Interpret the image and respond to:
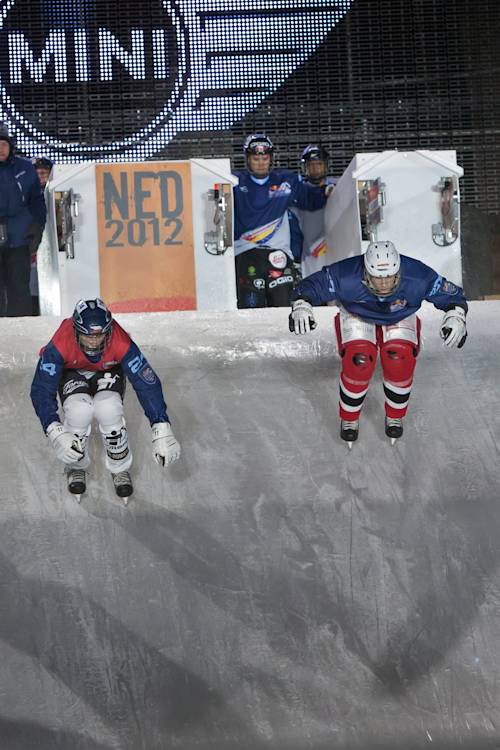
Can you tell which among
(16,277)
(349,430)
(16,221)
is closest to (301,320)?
(349,430)

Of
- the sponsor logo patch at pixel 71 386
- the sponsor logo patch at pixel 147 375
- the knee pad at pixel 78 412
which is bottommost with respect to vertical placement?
the knee pad at pixel 78 412

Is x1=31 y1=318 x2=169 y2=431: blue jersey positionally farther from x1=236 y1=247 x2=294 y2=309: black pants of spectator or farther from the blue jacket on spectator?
x1=236 y1=247 x2=294 y2=309: black pants of spectator

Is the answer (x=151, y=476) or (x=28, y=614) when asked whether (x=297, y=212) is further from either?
(x=28, y=614)

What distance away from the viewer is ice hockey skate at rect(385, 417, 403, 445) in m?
5.89

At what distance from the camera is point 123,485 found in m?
5.57

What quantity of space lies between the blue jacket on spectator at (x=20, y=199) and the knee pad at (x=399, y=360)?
9.28 feet

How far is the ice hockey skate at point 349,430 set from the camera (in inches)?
231

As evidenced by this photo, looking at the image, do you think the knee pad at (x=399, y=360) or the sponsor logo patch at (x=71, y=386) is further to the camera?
the knee pad at (x=399, y=360)

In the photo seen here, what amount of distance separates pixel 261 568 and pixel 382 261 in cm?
160

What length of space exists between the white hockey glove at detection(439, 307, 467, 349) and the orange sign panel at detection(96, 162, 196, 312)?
2.11 meters

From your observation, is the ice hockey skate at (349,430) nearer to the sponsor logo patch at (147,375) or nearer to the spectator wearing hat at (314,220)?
the sponsor logo patch at (147,375)

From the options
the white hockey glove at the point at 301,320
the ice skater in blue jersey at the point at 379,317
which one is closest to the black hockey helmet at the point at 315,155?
the ice skater in blue jersey at the point at 379,317

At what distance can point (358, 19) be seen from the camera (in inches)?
425

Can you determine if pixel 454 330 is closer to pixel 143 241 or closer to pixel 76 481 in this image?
pixel 76 481
